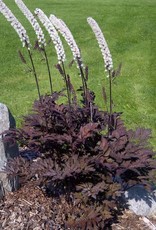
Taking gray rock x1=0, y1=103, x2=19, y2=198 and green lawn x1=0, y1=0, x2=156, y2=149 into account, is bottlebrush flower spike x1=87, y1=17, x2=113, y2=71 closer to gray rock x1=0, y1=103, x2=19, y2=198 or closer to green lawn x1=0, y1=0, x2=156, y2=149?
gray rock x1=0, y1=103, x2=19, y2=198

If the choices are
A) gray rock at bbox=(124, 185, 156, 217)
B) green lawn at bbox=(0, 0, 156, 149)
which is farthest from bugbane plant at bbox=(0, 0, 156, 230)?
green lawn at bbox=(0, 0, 156, 149)

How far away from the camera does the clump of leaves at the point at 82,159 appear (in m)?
3.77

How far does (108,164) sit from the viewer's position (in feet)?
12.1

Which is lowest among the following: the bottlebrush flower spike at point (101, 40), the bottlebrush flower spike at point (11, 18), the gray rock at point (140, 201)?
the gray rock at point (140, 201)

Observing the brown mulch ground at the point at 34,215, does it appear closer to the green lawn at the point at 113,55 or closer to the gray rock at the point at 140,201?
the gray rock at the point at 140,201

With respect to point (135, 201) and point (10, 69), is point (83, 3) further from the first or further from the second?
point (135, 201)

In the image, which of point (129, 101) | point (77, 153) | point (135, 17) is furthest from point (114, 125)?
point (135, 17)

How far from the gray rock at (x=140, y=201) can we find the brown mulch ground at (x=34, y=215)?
63 millimetres

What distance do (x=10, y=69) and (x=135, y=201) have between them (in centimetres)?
502

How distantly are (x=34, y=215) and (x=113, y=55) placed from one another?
6.08 meters

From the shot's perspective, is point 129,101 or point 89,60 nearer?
point 129,101

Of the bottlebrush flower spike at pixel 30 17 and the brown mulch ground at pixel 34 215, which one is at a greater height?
the bottlebrush flower spike at pixel 30 17

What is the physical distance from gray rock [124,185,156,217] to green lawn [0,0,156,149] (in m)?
1.79

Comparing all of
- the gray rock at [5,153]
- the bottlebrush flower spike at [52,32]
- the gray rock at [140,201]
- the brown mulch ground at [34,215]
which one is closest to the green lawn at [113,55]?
the gray rock at [140,201]
